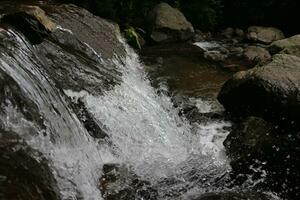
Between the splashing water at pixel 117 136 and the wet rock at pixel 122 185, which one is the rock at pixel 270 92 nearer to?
the splashing water at pixel 117 136

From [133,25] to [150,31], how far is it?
0.64m

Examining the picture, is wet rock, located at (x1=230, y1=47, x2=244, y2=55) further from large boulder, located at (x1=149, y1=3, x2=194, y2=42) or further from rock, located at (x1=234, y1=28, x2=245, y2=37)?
rock, located at (x1=234, y1=28, x2=245, y2=37)

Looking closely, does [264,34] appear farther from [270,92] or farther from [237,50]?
[270,92]

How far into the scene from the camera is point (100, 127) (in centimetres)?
563

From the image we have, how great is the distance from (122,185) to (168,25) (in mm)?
7400

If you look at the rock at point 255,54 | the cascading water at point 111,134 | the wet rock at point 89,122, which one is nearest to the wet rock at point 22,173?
the cascading water at point 111,134

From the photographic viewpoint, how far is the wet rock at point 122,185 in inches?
171

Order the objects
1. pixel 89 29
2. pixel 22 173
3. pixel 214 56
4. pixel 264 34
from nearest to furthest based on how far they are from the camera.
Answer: pixel 22 173 → pixel 89 29 → pixel 214 56 → pixel 264 34

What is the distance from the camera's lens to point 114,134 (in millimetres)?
5684

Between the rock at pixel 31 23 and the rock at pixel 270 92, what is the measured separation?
2.81 meters

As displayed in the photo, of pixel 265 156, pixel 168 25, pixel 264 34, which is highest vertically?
pixel 265 156

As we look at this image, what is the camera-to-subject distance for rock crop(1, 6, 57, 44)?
5809mm

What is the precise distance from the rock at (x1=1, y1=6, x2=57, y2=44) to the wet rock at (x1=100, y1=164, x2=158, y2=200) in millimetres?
2168

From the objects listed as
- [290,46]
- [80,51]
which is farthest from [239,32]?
[80,51]
